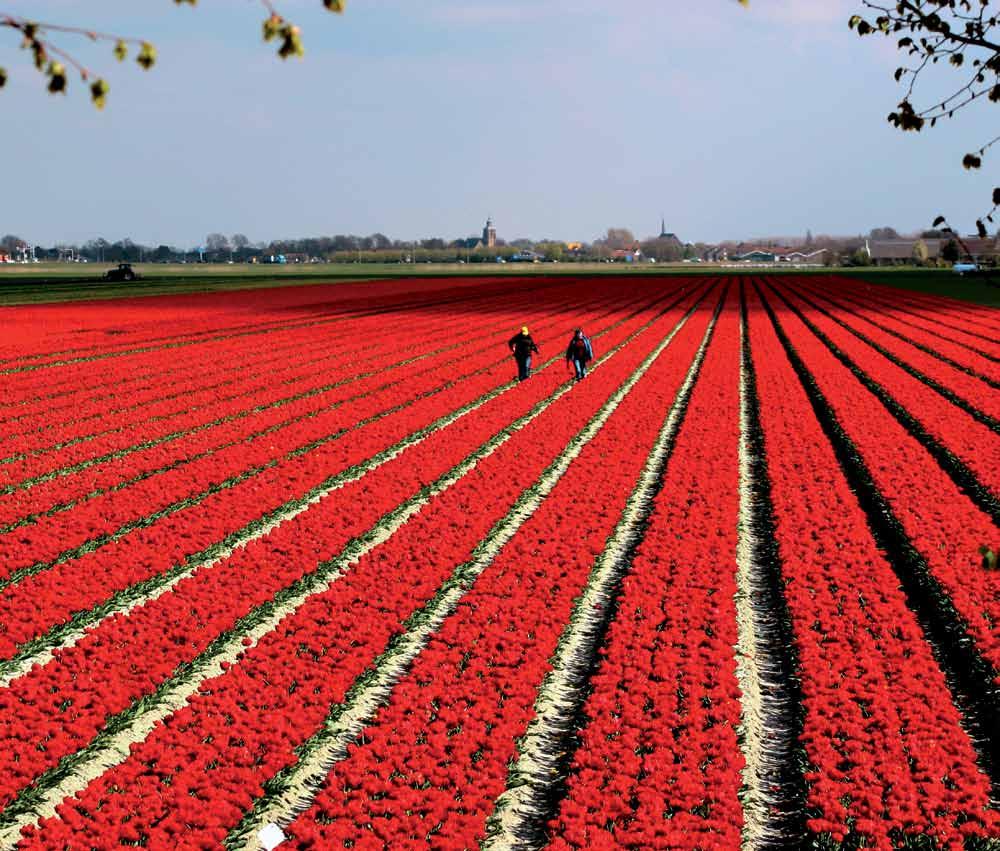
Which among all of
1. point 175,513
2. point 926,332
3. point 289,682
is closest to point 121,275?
point 926,332

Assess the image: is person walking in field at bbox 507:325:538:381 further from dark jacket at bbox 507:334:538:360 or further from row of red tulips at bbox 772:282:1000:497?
row of red tulips at bbox 772:282:1000:497

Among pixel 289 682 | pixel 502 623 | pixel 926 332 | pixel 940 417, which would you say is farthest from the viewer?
pixel 926 332

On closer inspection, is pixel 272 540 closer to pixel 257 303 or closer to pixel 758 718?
pixel 758 718

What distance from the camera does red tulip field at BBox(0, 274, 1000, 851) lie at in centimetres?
763

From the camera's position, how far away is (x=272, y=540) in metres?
14.3

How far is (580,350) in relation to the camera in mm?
29484

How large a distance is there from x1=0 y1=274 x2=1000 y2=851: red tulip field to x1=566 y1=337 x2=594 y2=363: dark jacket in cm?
338

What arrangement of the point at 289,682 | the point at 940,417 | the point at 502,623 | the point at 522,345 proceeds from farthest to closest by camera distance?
the point at 522,345 < the point at 940,417 < the point at 502,623 < the point at 289,682

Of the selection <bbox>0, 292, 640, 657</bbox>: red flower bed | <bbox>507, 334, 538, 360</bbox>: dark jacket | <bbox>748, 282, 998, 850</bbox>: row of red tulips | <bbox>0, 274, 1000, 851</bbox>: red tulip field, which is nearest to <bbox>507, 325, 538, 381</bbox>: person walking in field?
<bbox>507, 334, 538, 360</bbox>: dark jacket

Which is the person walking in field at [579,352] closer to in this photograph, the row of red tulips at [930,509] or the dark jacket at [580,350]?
the dark jacket at [580,350]

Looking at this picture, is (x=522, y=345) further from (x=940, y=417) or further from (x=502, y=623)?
(x=502, y=623)

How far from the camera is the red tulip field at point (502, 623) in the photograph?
7633mm

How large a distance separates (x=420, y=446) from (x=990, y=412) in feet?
43.6

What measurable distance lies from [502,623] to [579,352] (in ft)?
62.0
